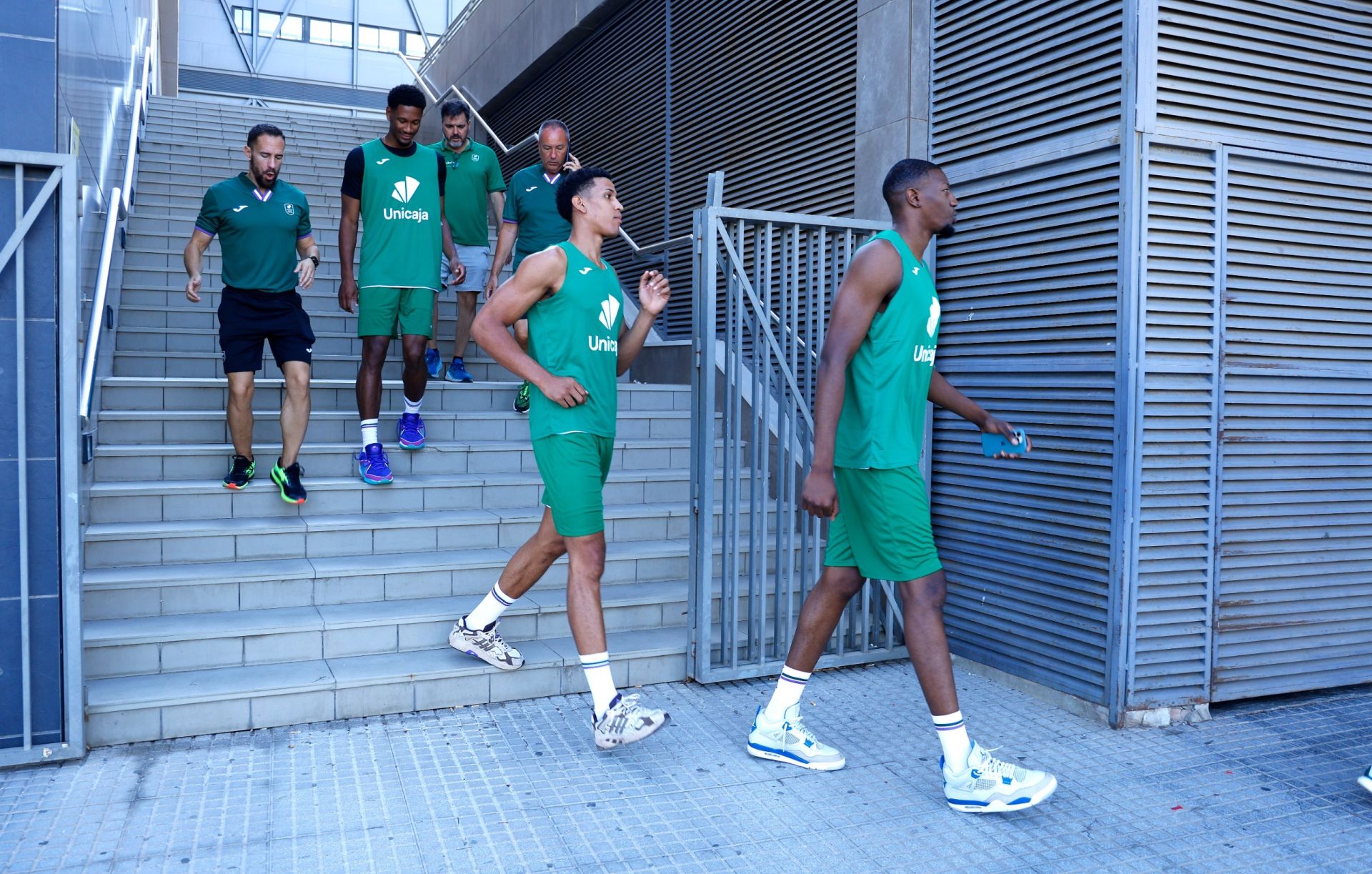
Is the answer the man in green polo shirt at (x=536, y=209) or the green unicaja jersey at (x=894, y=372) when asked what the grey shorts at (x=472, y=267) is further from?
the green unicaja jersey at (x=894, y=372)

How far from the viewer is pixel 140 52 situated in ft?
33.8

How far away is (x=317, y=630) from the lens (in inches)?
172

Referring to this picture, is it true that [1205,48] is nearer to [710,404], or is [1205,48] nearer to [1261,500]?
[1261,500]

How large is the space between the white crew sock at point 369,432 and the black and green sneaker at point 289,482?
40cm

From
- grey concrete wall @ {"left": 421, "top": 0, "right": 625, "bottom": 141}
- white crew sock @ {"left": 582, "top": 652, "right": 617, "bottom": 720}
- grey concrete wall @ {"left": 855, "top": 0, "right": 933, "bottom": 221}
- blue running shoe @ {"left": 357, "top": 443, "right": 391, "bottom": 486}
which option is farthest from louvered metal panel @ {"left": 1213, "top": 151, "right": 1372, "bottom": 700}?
grey concrete wall @ {"left": 421, "top": 0, "right": 625, "bottom": 141}

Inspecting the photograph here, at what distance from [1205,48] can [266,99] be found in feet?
89.3

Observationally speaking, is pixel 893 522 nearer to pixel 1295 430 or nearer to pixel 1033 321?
pixel 1033 321

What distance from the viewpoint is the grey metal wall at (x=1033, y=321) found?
4.30 metres

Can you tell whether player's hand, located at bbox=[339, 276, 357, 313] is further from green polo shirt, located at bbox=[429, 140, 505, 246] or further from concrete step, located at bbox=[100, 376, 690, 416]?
green polo shirt, located at bbox=[429, 140, 505, 246]

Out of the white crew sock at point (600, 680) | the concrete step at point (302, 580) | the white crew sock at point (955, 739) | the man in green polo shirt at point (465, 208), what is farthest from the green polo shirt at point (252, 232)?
the white crew sock at point (955, 739)

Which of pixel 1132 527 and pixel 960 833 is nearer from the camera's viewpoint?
pixel 960 833

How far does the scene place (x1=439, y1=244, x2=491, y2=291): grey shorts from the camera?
23.1 feet

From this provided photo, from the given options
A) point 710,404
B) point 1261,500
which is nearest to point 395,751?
point 710,404

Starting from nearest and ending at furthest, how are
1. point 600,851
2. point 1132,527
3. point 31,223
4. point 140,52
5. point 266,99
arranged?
point 600,851 < point 31,223 < point 1132,527 < point 140,52 < point 266,99
